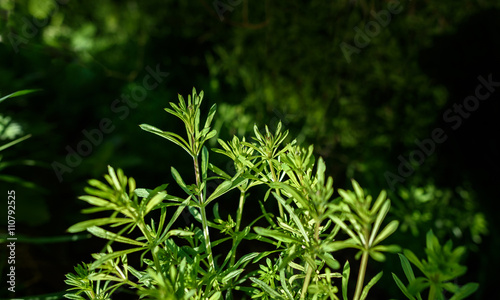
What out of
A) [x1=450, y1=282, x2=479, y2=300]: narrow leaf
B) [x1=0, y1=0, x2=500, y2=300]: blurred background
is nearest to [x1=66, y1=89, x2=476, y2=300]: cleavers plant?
[x1=450, y1=282, x2=479, y2=300]: narrow leaf

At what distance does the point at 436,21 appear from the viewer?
4.90 feet

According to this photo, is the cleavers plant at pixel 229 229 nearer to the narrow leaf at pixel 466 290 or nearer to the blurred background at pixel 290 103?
the narrow leaf at pixel 466 290

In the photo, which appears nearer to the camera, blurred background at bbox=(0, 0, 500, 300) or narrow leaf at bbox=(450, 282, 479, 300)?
narrow leaf at bbox=(450, 282, 479, 300)

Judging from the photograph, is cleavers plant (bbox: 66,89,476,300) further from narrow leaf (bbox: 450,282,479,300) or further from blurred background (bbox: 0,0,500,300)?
blurred background (bbox: 0,0,500,300)

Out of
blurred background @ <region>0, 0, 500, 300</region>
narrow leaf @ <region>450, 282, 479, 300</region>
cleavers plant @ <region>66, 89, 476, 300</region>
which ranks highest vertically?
blurred background @ <region>0, 0, 500, 300</region>

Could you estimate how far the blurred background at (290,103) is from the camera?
119 centimetres

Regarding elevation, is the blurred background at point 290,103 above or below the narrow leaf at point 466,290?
above

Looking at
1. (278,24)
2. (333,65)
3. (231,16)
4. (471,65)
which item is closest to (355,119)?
(333,65)

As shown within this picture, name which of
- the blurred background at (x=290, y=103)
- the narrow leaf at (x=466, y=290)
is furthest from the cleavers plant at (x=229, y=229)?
the blurred background at (x=290, y=103)

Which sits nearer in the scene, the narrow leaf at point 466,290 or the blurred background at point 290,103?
the narrow leaf at point 466,290

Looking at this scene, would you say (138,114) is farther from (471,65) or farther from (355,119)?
(471,65)

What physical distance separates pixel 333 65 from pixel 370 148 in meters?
0.44

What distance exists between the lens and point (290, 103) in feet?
5.63

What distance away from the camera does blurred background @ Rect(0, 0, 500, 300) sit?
1190mm
